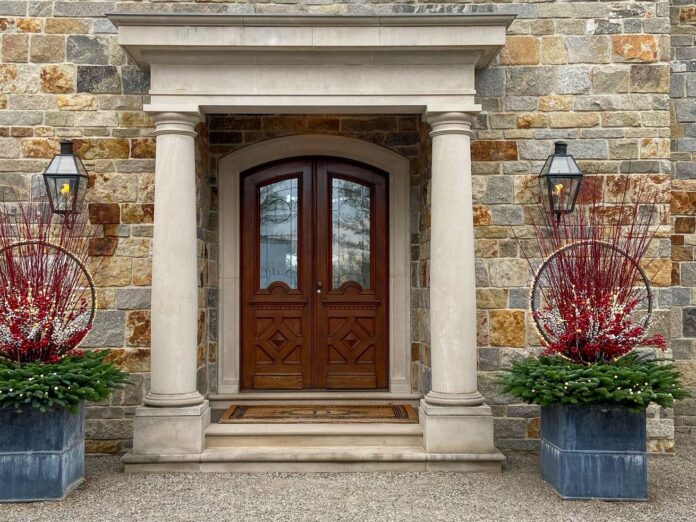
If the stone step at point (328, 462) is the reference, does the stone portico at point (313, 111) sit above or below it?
above

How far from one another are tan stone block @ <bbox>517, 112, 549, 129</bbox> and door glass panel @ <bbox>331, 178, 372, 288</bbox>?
159cm

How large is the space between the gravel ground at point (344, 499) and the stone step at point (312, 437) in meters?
0.28

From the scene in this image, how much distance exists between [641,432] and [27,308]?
3.98m

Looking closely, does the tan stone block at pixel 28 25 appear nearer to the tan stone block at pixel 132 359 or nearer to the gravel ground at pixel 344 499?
the tan stone block at pixel 132 359

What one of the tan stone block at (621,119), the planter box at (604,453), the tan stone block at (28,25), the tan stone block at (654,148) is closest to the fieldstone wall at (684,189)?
the tan stone block at (654,148)

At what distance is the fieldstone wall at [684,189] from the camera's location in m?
5.94

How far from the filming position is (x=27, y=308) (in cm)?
427

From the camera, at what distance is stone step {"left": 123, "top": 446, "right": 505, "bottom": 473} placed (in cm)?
474

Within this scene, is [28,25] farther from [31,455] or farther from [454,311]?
[454,311]

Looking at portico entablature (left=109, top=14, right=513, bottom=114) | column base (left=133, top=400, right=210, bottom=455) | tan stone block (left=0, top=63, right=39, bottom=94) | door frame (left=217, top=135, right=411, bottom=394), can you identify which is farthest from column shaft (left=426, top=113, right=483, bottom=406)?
tan stone block (left=0, top=63, right=39, bottom=94)

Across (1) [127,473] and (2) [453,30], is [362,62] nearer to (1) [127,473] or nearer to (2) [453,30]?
(2) [453,30]

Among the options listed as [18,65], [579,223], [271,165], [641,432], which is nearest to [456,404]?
[641,432]

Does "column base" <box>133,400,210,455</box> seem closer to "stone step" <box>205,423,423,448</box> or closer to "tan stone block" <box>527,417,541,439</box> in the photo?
"stone step" <box>205,423,423,448</box>

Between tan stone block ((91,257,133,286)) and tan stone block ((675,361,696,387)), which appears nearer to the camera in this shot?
tan stone block ((91,257,133,286))
